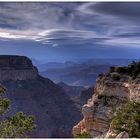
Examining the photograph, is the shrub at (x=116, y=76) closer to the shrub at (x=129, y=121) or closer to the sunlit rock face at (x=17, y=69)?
the shrub at (x=129, y=121)

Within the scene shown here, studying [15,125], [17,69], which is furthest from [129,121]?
[17,69]

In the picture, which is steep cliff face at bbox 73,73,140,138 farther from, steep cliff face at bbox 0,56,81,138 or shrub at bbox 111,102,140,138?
steep cliff face at bbox 0,56,81,138

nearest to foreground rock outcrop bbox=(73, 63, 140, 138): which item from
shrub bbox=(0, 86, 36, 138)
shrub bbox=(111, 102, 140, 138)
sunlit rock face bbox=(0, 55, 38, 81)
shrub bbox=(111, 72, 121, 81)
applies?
shrub bbox=(111, 72, 121, 81)

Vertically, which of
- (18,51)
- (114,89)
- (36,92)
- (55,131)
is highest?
(18,51)

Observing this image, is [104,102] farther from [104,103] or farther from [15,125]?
[15,125]

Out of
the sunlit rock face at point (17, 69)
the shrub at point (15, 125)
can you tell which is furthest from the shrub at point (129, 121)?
the sunlit rock face at point (17, 69)

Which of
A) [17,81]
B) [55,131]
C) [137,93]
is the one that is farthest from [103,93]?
[17,81]

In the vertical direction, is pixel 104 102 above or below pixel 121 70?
below

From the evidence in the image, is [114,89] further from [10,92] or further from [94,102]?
[10,92]
